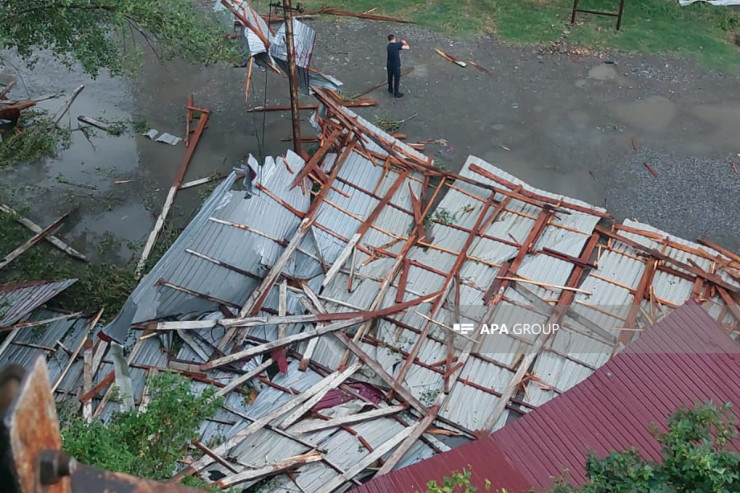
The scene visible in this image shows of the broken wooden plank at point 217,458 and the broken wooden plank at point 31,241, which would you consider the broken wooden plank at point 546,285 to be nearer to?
the broken wooden plank at point 217,458

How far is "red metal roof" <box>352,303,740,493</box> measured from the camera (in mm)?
8141

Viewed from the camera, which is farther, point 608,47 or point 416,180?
point 608,47

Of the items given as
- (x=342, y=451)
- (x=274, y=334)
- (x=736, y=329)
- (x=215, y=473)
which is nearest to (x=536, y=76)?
(x=736, y=329)

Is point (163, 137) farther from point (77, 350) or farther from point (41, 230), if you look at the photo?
point (77, 350)

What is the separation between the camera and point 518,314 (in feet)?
36.7

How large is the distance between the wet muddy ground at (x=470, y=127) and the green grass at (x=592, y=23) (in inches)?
27.4

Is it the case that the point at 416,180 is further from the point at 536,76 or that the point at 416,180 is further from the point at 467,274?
the point at 536,76

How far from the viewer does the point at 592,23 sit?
20.0 meters

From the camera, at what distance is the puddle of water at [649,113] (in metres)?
16.4

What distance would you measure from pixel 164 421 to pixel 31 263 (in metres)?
7.64

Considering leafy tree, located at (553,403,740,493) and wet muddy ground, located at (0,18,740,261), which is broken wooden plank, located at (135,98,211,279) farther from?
leafy tree, located at (553,403,740,493)

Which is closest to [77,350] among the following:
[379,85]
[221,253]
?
[221,253]

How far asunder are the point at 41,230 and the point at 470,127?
10087 millimetres

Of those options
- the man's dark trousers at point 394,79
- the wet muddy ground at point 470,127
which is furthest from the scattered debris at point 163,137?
the man's dark trousers at point 394,79
